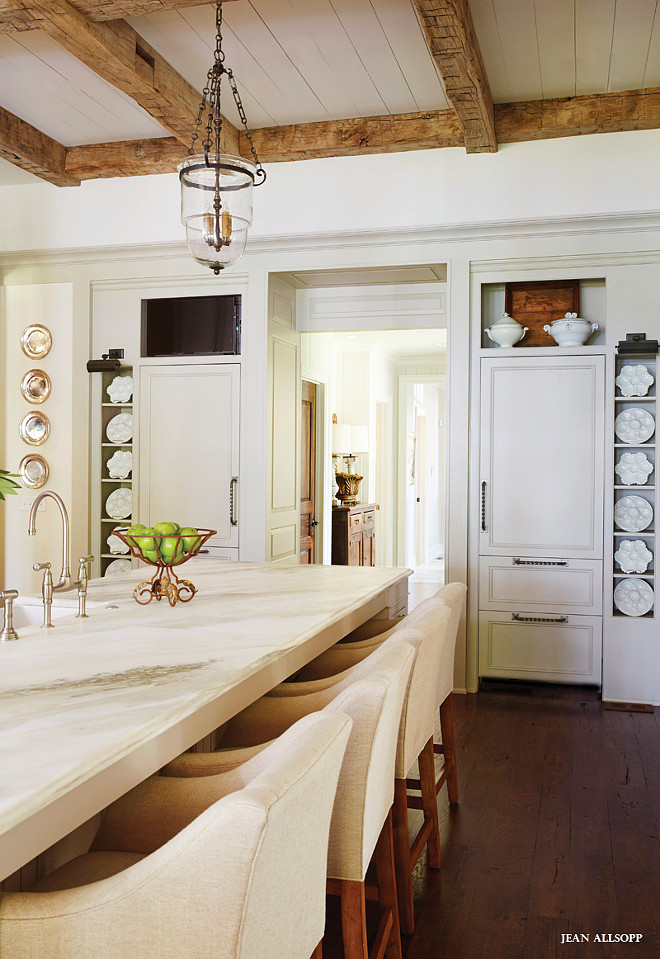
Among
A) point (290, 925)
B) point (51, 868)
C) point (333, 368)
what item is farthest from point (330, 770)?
point (333, 368)

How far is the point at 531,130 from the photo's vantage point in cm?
417

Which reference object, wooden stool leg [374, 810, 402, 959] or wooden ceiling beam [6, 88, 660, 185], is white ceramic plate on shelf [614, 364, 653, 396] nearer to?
wooden ceiling beam [6, 88, 660, 185]

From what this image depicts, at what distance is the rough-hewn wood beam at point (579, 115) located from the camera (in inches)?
157

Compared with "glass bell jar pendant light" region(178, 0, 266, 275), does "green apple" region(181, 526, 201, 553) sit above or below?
below

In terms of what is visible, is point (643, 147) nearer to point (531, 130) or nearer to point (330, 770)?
point (531, 130)

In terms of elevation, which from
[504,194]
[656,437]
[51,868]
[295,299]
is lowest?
[51,868]

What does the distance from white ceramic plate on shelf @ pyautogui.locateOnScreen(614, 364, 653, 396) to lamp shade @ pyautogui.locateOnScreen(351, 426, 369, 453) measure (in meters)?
3.65

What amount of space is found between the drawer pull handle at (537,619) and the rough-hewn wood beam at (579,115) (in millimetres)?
2559

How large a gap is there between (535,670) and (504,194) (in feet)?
8.52

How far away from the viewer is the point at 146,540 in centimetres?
230

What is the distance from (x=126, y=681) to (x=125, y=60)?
9.17ft

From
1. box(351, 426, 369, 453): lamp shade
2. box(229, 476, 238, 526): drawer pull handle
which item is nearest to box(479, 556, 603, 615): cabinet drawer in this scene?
box(229, 476, 238, 526): drawer pull handle

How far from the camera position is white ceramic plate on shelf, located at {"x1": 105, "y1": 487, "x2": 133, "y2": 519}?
5.32 metres

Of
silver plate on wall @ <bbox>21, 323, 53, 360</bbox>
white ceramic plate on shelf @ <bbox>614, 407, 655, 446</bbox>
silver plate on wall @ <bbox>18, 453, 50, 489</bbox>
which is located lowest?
silver plate on wall @ <bbox>18, 453, 50, 489</bbox>
